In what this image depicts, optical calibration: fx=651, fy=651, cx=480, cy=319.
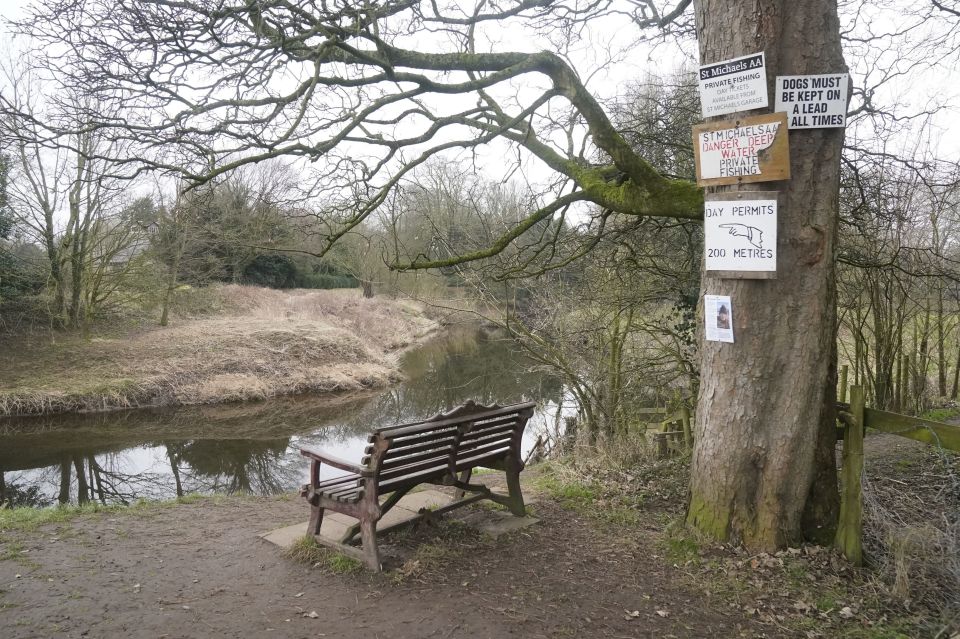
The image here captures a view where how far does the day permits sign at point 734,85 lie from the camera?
3861 millimetres

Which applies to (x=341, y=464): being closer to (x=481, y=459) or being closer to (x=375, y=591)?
(x=375, y=591)

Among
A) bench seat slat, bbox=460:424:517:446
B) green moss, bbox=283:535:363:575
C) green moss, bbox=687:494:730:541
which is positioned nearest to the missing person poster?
green moss, bbox=687:494:730:541

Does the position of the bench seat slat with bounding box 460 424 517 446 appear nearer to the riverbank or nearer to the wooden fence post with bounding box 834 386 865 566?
the wooden fence post with bounding box 834 386 865 566

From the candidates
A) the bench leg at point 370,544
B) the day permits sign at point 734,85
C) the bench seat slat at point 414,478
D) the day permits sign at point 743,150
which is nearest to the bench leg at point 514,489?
the bench seat slat at point 414,478

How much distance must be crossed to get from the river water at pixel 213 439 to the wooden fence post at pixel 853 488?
20.7 ft

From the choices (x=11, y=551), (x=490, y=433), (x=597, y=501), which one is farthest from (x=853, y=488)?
(x=11, y=551)

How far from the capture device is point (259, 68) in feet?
18.1

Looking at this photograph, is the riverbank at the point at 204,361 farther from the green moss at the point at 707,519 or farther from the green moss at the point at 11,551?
the green moss at the point at 707,519

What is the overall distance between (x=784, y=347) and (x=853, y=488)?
0.89 m

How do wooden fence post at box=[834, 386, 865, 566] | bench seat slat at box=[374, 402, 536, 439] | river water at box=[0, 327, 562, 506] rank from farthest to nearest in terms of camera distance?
river water at box=[0, 327, 562, 506]
bench seat slat at box=[374, 402, 536, 439]
wooden fence post at box=[834, 386, 865, 566]

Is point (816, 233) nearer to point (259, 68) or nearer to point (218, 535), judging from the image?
point (259, 68)

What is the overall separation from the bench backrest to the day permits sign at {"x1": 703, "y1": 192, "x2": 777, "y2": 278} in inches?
75.9

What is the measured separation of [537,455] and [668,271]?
4502 millimetres

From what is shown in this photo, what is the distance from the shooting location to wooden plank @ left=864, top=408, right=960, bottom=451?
3496 millimetres
